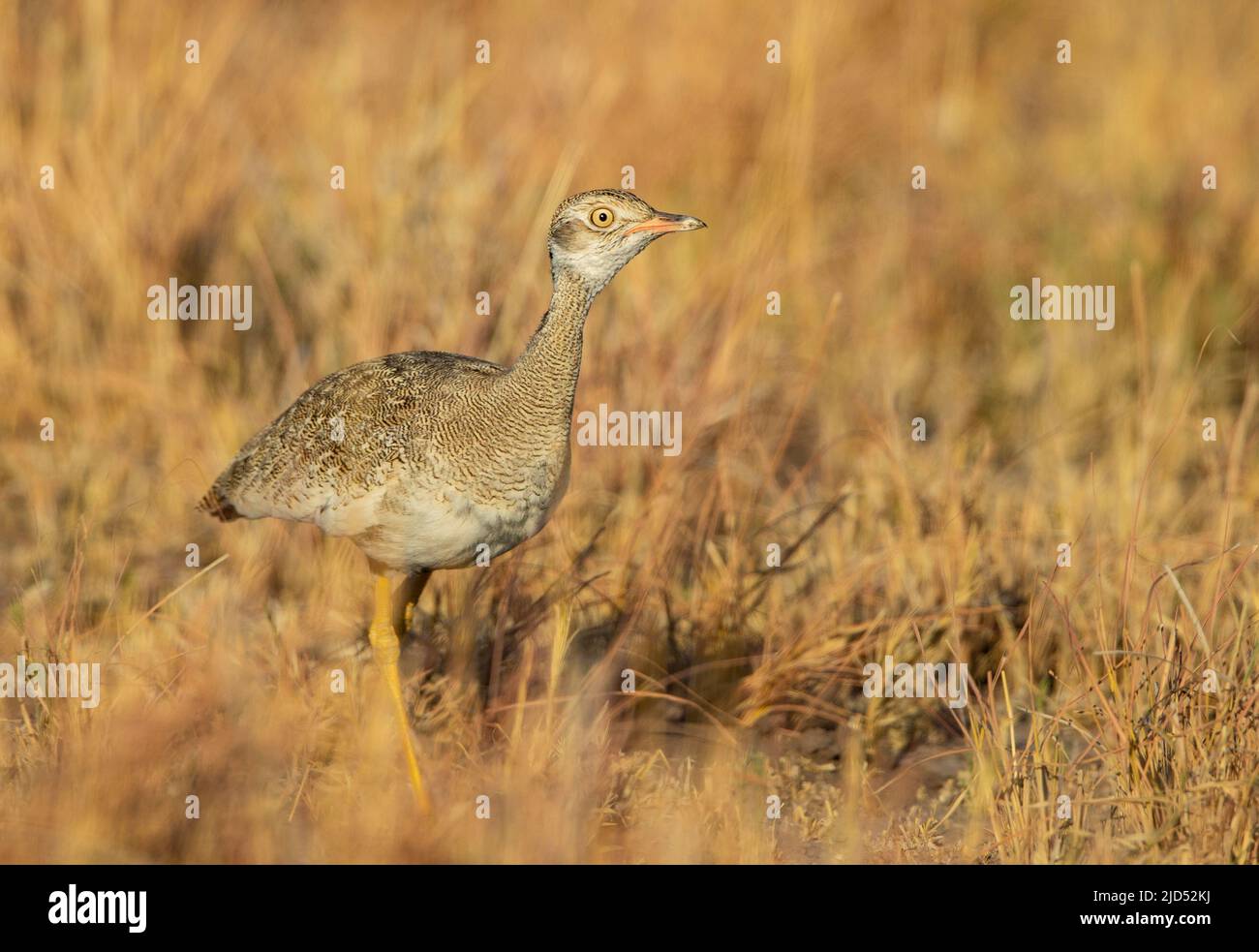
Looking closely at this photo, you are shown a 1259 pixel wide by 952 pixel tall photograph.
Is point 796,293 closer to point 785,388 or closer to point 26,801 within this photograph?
point 785,388

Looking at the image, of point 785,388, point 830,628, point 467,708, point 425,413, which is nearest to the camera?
point 425,413

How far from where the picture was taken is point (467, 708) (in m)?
4.66

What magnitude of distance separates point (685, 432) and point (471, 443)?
1486 mm

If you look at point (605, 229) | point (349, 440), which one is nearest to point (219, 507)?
point (349, 440)

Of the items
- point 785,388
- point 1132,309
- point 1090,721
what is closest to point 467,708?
point 1090,721

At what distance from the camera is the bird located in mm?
4043

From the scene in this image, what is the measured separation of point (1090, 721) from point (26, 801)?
292cm

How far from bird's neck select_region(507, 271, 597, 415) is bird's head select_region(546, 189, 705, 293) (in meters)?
0.04

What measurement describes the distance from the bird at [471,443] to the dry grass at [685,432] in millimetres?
452

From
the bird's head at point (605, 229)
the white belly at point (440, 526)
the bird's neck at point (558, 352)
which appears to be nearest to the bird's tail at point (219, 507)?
the white belly at point (440, 526)

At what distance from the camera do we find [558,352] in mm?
4117

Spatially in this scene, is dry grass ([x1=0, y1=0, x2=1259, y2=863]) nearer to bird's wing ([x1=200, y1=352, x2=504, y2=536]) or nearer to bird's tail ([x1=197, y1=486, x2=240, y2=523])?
bird's tail ([x1=197, y1=486, x2=240, y2=523])

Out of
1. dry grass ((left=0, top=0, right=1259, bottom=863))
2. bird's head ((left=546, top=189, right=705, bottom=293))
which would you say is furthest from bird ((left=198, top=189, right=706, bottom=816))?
dry grass ((left=0, top=0, right=1259, bottom=863))

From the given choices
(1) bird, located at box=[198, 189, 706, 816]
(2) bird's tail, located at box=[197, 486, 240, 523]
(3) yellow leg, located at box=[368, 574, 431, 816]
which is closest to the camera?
(1) bird, located at box=[198, 189, 706, 816]
